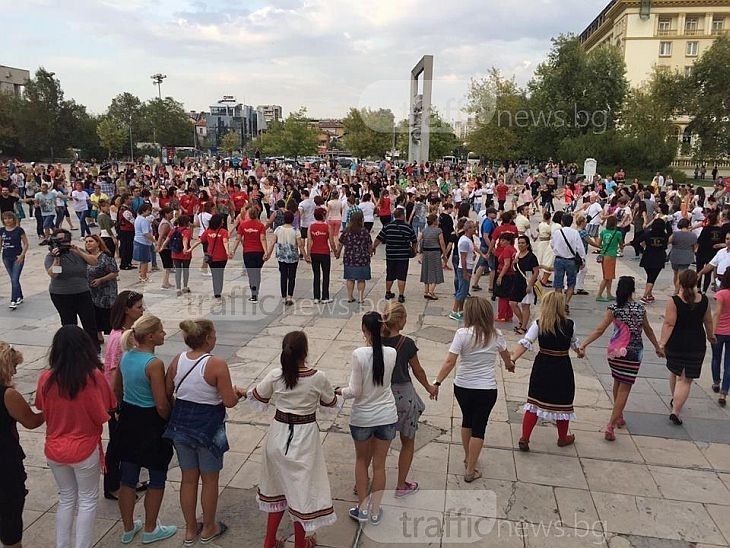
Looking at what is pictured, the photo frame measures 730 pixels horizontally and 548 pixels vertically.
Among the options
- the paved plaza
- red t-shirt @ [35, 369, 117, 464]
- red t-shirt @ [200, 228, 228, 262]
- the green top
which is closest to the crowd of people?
red t-shirt @ [35, 369, 117, 464]

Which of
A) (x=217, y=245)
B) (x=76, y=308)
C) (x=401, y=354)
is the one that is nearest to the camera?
(x=401, y=354)

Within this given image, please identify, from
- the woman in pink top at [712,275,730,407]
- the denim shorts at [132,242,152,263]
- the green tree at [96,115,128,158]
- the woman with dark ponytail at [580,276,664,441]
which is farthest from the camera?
the green tree at [96,115,128,158]

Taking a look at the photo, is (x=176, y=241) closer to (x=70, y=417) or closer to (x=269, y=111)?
(x=70, y=417)

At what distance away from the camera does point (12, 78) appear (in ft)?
287

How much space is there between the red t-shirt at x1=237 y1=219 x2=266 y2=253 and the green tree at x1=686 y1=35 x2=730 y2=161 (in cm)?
4013

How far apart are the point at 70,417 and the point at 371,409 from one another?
71.5 inches

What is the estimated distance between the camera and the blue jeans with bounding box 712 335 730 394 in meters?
6.14

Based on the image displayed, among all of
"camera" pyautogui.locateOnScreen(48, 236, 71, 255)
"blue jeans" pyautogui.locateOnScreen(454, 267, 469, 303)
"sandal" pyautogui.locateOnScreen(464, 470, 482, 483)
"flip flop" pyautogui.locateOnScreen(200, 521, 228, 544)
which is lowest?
"flip flop" pyautogui.locateOnScreen(200, 521, 228, 544)

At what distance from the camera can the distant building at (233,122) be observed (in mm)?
114644

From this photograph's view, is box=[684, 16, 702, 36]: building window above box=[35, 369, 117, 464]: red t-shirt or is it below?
above

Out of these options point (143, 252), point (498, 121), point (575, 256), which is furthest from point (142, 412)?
point (498, 121)

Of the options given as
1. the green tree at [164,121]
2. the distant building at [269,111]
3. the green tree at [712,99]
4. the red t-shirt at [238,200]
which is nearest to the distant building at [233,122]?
the distant building at [269,111]

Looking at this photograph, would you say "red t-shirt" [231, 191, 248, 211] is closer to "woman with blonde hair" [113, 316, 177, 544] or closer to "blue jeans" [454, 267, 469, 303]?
"blue jeans" [454, 267, 469, 303]

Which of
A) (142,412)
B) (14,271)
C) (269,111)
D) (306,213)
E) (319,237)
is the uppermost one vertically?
(269,111)
